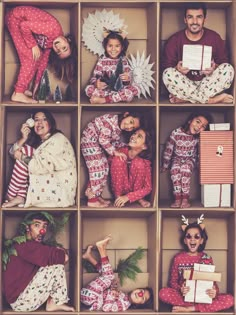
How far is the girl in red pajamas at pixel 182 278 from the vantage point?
12.6 feet

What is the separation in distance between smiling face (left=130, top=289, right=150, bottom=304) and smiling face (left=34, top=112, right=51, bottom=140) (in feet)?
2.50

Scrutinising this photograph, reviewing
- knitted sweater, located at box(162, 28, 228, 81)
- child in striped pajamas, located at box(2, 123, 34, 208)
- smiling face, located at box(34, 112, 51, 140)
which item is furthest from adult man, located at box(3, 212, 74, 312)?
knitted sweater, located at box(162, 28, 228, 81)

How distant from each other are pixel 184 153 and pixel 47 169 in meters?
0.58

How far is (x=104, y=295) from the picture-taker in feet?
12.7

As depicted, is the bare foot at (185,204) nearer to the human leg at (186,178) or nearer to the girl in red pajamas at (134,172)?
the human leg at (186,178)

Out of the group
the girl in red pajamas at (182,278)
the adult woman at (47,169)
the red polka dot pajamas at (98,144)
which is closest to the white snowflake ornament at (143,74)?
the red polka dot pajamas at (98,144)

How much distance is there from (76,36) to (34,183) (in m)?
0.64

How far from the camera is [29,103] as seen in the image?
12.6 ft

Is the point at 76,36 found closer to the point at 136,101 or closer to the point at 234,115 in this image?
the point at 136,101

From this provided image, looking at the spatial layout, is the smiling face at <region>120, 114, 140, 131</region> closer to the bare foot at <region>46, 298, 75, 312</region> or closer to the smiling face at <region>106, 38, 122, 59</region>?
the smiling face at <region>106, 38, 122, 59</region>

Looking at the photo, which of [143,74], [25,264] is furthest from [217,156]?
[25,264]

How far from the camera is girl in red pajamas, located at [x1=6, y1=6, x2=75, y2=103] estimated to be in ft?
12.7

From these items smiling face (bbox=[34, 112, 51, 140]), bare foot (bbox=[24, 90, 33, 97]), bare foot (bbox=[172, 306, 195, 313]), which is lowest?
bare foot (bbox=[172, 306, 195, 313])

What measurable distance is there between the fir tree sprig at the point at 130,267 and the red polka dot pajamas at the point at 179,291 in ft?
0.51
